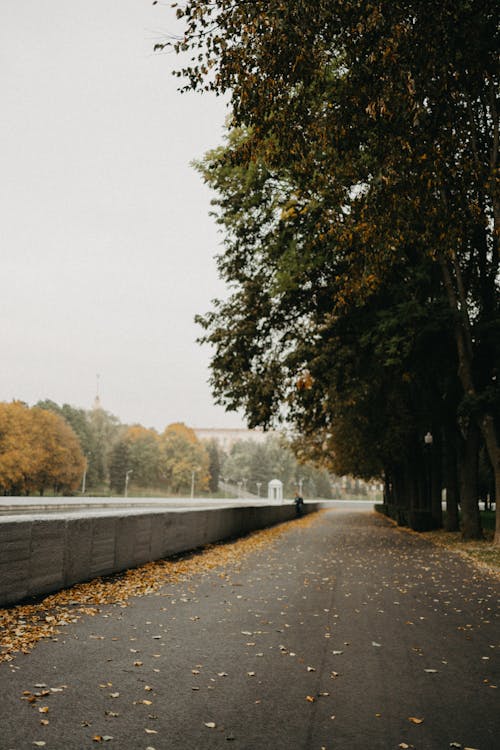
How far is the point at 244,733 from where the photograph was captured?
4285 millimetres

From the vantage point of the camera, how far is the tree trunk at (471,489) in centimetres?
2122

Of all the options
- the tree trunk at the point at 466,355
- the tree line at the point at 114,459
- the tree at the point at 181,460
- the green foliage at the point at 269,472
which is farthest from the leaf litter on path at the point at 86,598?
the green foliage at the point at 269,472

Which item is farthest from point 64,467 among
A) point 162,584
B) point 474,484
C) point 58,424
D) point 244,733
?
point 244,733

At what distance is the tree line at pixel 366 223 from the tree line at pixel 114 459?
23098mm

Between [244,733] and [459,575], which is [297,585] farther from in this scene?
[244,733]

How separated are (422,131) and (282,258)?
9424mm

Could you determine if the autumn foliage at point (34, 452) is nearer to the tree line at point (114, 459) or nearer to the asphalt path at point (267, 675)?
the tree line at point (114, 459)

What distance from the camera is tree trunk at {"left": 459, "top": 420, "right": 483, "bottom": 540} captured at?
2122cm

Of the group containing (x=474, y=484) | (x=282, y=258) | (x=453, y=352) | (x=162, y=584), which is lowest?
(x=162, y=584)

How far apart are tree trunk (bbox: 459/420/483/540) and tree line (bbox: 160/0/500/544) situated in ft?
0.16

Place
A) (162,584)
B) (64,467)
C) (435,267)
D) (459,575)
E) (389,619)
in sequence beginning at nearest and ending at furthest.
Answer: (389,619), (162,584), (459,575), (435,267), (64,467)

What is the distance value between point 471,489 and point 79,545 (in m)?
15.1

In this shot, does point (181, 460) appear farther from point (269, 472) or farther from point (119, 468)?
point (269, 472)

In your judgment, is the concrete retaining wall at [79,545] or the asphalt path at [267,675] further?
the concrete retaining wall at [79,545]
